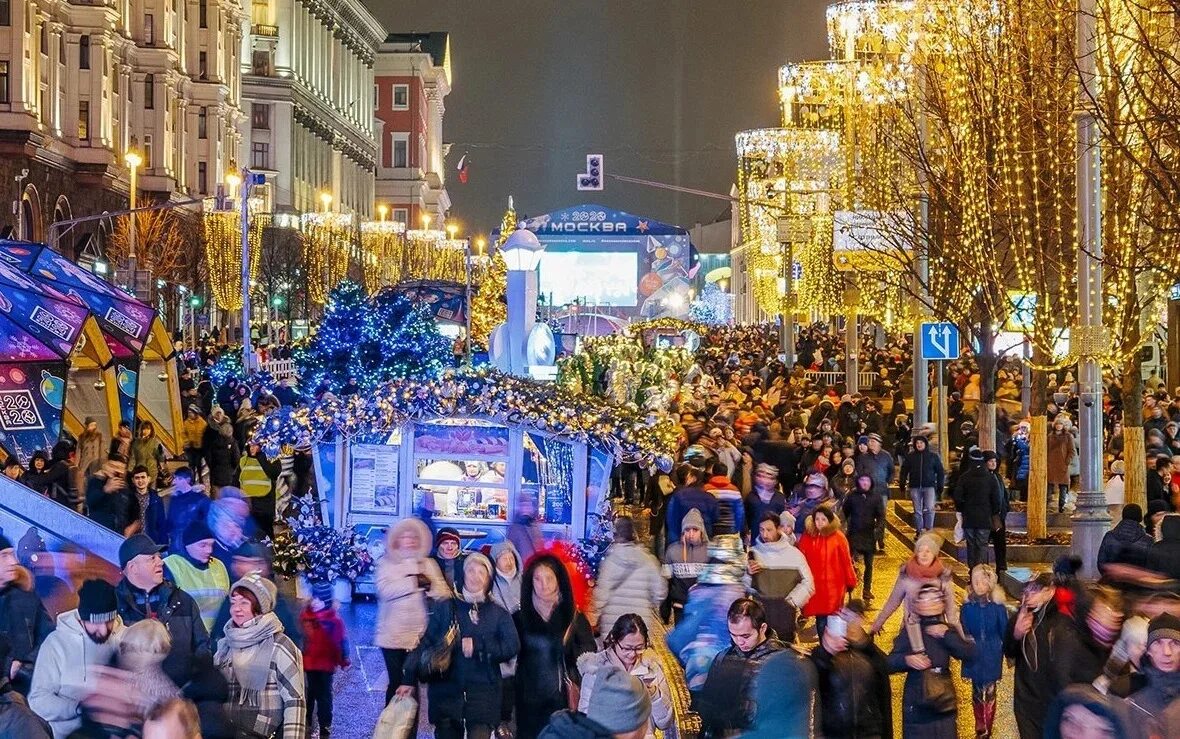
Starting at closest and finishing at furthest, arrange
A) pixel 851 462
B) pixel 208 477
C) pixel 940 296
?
pixel 851 462, pixel 208 477, pixel 940 296

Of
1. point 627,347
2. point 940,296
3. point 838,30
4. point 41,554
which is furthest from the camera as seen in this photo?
point 627,347

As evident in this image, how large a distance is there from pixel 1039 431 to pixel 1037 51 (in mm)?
4040

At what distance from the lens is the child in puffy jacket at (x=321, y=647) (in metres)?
10.6

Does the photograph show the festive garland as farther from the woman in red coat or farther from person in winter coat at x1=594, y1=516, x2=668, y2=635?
person in winter coat at x1=594, y1=516, x2=668, y2=635

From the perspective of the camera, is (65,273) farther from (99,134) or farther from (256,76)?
(256,76)

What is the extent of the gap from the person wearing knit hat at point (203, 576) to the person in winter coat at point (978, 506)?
9.82 meters

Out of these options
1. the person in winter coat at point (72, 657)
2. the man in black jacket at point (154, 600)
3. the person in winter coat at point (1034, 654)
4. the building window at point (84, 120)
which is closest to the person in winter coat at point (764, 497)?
the person in winter coat at point (1034, 654)

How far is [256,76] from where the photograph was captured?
102688 mm

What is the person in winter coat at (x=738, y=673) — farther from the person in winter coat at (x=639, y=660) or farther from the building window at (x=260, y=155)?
the building window at (x=260, y=155)

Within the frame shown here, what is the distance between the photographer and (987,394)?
2542 cm

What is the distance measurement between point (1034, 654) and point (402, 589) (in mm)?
3147

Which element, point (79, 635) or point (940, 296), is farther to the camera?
point (940, 296)

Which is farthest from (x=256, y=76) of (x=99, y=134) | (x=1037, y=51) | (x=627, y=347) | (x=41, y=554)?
(x=41, y=554)

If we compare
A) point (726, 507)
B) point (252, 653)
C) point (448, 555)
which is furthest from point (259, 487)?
point (252, 653)
